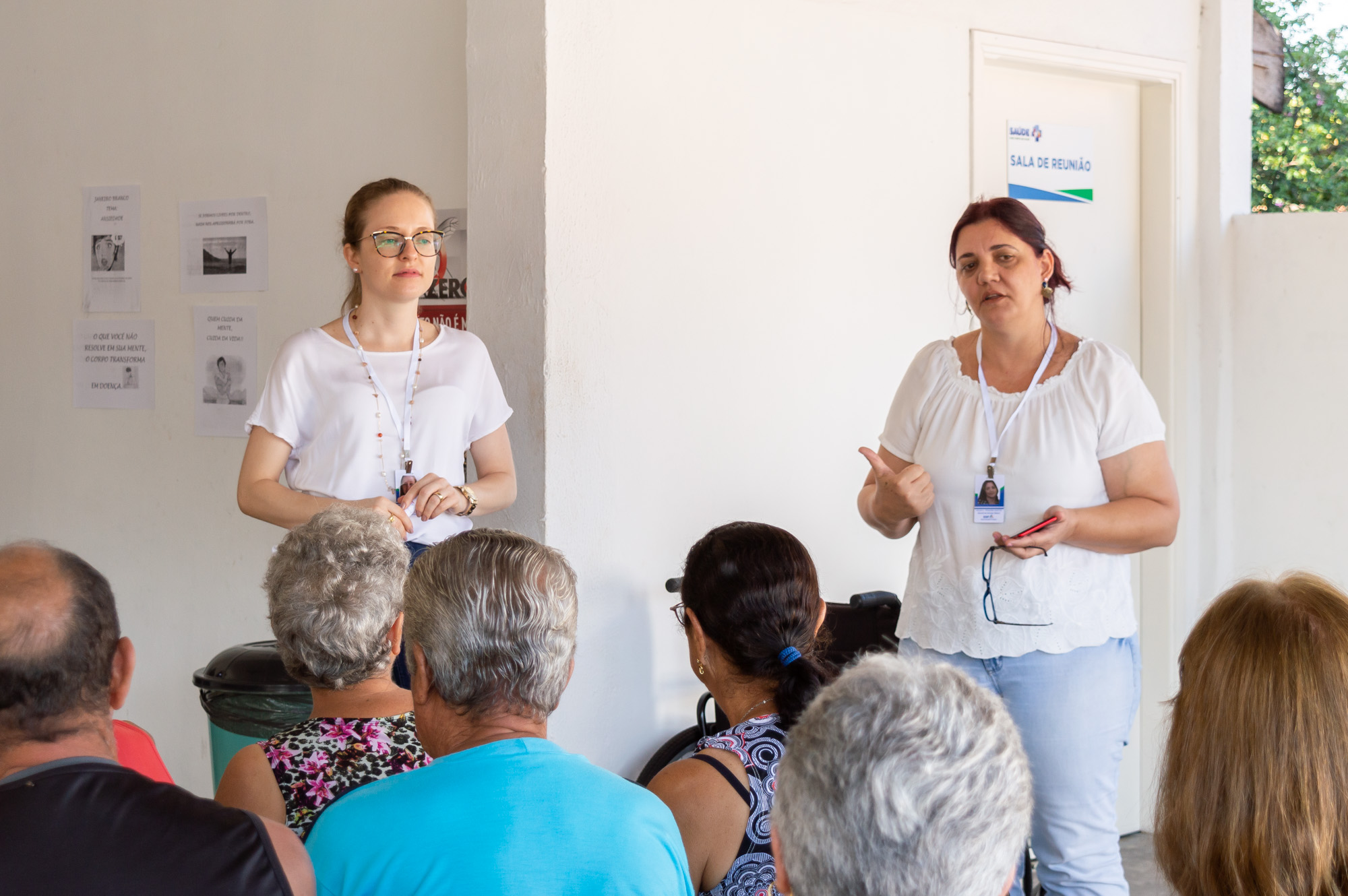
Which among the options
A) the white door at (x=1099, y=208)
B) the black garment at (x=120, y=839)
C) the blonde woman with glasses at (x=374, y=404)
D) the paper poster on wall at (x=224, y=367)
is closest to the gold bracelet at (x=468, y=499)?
the blonde woman with glasses at (x=374, y=404)

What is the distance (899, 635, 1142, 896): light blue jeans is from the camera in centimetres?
240

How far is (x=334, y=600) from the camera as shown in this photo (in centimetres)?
177

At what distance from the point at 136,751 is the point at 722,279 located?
2.17 metres

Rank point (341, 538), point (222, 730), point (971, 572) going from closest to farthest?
1. point (341, 538)
2. point (971, 572)
3. point (222, 730)

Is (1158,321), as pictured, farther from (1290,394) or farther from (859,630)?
(859,630)

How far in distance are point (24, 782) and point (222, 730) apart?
1.97 metres

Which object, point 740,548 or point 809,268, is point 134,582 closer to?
point 809,268

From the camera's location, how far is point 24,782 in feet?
3.92

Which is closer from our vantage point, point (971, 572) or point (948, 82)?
point (971, 572)

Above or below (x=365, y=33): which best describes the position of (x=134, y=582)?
below

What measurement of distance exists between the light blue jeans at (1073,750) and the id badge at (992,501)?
30cm

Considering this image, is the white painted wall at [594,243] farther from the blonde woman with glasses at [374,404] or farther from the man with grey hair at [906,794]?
the man with grey hair at [906,794]

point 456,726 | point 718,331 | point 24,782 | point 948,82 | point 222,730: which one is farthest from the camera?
point 948,82

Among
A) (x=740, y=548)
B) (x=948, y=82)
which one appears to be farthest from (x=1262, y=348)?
(x=740, y=548)
